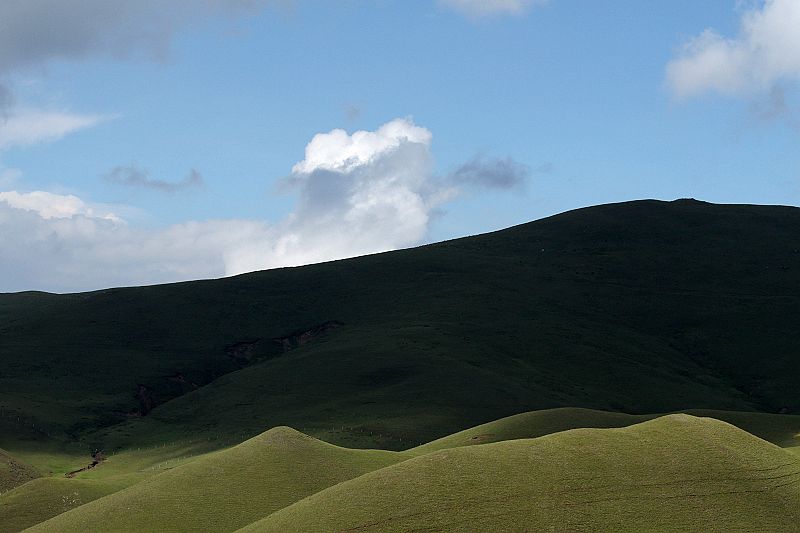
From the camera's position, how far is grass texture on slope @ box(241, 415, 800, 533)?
38.0 m

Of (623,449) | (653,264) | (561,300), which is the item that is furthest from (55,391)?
(653,264)

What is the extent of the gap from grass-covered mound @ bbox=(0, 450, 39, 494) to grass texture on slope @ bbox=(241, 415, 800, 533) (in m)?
34.8

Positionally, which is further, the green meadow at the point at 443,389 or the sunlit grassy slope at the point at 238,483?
the sunlit grassy slope at the point at 238,483

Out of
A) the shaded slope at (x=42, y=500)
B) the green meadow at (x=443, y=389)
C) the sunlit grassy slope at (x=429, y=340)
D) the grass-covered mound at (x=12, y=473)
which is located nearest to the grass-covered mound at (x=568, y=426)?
the green meadow at (x=443, y=389)

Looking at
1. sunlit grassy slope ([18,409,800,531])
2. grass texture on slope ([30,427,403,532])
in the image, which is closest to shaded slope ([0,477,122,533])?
sunlit grassy slope ([18,409,800,531])

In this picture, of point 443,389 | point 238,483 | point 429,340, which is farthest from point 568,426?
point 429,340

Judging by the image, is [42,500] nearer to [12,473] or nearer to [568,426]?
[12,473]

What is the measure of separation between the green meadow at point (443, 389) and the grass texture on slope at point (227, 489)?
13 centimetres

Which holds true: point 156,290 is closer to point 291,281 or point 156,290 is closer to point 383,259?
point 291,281

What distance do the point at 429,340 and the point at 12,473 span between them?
185ft

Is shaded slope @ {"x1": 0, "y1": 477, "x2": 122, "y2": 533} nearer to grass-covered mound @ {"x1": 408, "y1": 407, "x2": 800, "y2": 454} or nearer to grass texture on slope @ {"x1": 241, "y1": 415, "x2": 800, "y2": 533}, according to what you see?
grass texture on slope @ {"x1": 241, "y1": 415, "x2": 800, "y2": 533}

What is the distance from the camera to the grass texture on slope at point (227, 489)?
45531 millimetres

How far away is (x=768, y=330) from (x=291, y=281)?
69.7 m

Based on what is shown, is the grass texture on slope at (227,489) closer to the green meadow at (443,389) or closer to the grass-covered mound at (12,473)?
the green meadow at (443,389)
